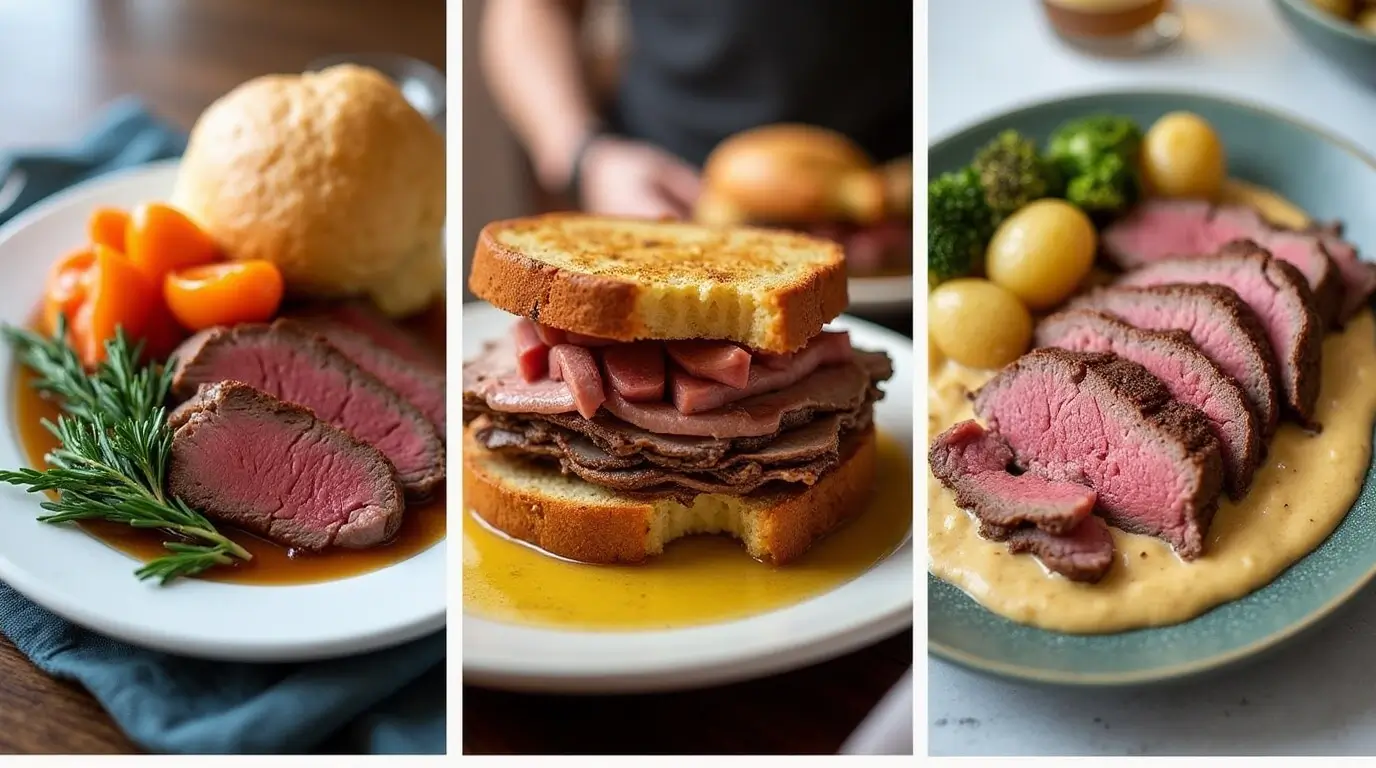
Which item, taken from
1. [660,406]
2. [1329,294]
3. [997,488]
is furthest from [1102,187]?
[660,406]

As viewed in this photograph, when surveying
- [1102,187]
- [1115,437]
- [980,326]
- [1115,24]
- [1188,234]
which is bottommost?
[1115,437]

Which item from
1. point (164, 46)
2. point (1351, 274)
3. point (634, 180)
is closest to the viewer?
point (1351, 274)

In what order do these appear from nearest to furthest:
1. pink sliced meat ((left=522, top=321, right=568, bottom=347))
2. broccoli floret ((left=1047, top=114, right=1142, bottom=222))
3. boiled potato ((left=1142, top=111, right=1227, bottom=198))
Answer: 1. pink sliced meat ((left=522, top=321, right=568, bottom=347))
2. broccoli floret ((left=1047, top=114, right=1142, bottom=222))
3. boiled potato ((left=1142, top=111, right=1227, bottom=198))

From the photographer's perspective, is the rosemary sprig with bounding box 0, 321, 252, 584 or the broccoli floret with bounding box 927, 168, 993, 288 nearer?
the rosemary sprig with bounding box 0, 321, 252, 584

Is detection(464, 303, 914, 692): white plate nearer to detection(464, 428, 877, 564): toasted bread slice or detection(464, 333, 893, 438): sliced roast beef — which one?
detection(464, 428, 877, 564): toasted bread slice

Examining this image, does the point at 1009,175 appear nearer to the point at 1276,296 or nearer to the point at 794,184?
the point at 1276,296

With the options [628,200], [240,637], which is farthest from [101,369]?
[628,200]

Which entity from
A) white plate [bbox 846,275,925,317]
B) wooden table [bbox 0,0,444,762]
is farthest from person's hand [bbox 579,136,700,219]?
white plate [bbox 846,275,925,317]
